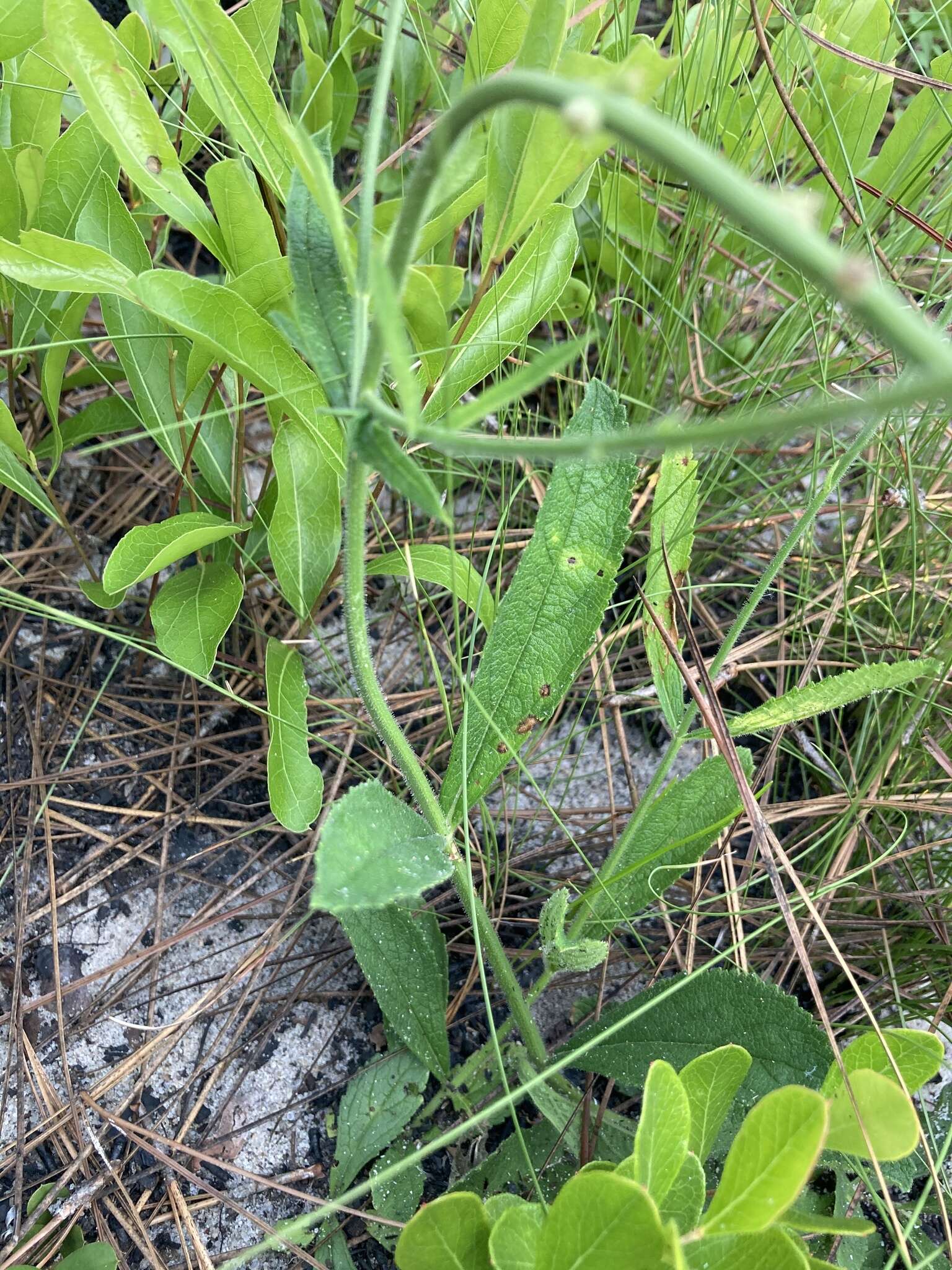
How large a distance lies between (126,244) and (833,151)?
1081 mm

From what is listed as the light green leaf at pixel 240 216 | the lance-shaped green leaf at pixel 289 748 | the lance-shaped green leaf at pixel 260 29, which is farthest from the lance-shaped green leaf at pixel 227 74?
the lance-shaped green leaf at pixel 289 748

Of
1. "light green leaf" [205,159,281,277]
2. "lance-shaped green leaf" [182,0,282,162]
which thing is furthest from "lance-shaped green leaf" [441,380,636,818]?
"lance-shaped green leaf" [182,0,282,162]

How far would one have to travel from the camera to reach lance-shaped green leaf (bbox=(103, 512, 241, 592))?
107 cm

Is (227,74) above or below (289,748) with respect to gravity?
above

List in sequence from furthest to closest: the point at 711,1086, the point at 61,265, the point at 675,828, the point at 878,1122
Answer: the point at 675,828, the point at 61,265, the point at 711,1086, the point at 878,1122

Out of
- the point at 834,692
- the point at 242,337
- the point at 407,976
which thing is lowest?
the point at 407,976

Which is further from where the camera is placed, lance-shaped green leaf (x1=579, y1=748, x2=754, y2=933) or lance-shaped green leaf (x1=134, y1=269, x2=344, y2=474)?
lance-shaped green leaf (x1=579, y1=748, x2=754, y2=933)

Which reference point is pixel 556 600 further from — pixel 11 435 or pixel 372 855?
pixel 11 435

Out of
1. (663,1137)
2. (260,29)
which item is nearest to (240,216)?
(260,29)

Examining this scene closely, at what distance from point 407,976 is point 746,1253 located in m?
0.49

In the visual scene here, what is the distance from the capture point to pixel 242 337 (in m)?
1.00

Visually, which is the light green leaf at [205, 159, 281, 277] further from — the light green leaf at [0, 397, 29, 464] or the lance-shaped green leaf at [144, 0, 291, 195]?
the light green leaf at [0, 397, 29, 464]

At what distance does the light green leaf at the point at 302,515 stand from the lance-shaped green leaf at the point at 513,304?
0.50 feet

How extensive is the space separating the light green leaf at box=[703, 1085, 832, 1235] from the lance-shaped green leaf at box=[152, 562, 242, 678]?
0.74m
